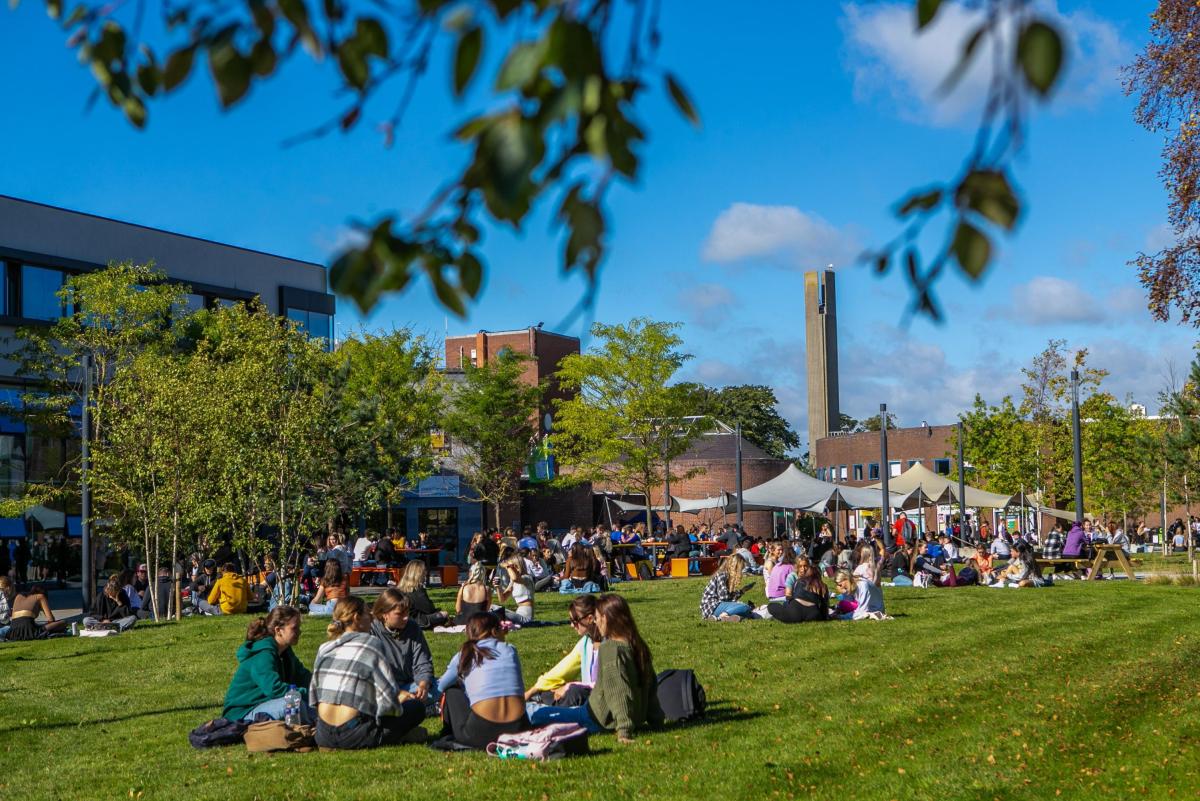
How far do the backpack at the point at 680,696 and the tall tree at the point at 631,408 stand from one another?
130 feet

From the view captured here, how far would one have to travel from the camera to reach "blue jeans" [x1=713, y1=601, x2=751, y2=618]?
66.8 feet

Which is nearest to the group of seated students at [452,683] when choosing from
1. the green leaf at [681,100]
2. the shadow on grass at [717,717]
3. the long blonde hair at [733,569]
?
the shadow on grass at [717,717]

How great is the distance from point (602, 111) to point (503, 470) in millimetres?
54709

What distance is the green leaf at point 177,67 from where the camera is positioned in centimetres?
296

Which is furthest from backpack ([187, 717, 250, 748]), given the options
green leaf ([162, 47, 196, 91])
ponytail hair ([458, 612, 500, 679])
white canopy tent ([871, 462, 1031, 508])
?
white canopy tent ([871, 462, 1031, 508])

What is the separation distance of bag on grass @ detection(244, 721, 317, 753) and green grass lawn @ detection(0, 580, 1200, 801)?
0.11 metres

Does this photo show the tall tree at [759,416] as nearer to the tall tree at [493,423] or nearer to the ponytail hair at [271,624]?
the tall tree at [493,423]

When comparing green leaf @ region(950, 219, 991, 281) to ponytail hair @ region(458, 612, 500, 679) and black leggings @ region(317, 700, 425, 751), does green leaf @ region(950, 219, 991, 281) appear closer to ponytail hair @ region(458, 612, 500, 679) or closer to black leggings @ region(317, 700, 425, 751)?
ponytail hair @ region(458, 612, 500, 679)

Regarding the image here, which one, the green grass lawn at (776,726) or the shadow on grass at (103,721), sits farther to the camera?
the shadow on grass at (103,721)

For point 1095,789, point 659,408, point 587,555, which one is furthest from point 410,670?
point 659,408

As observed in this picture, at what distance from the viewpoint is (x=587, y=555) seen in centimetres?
2872

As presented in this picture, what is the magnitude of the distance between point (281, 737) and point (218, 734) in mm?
799

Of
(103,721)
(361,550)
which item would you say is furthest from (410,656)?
(361,550)

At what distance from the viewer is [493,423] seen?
55.5 meters
